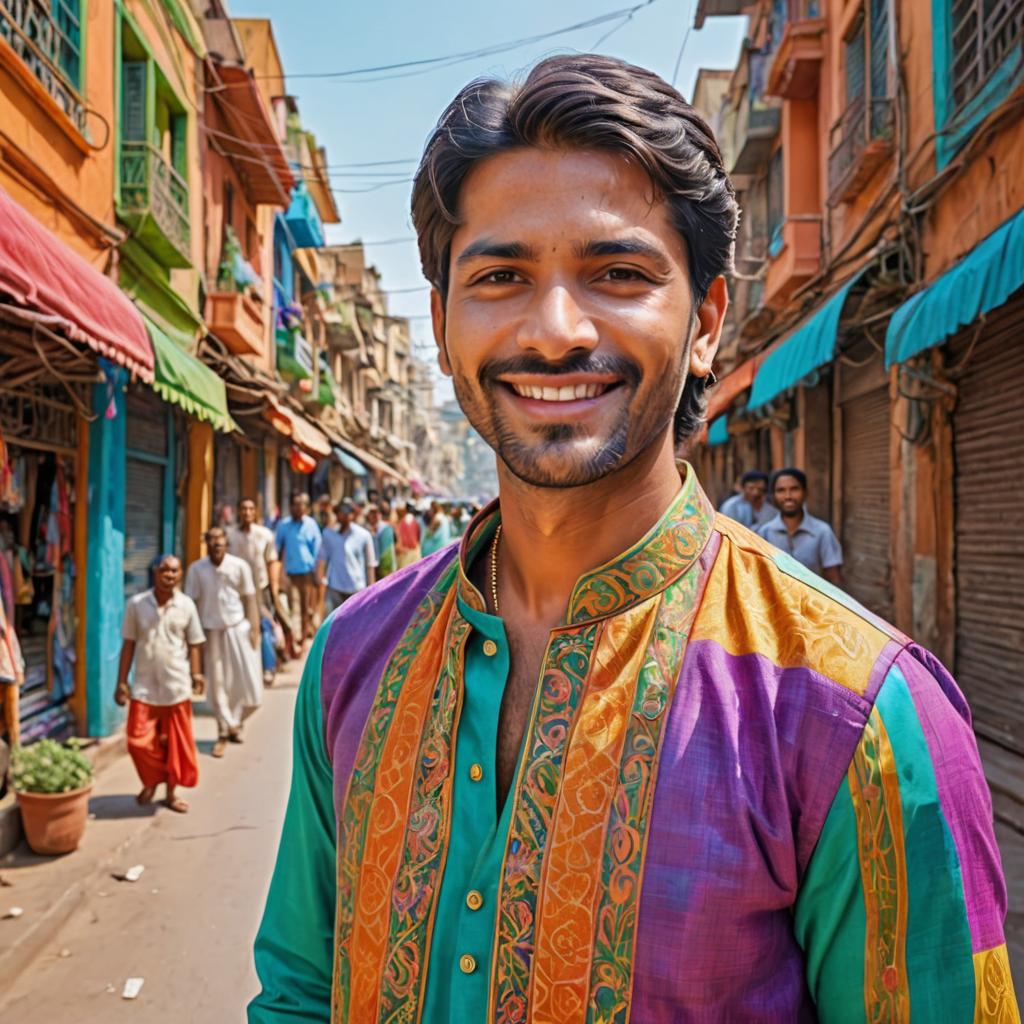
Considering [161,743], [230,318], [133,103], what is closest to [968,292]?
[161,743]

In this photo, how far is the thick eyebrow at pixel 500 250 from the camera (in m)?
1.16

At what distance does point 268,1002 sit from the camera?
1287 millimetres

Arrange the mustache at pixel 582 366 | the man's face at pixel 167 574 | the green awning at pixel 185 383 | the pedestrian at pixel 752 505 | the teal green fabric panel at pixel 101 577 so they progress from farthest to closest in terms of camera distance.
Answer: the pedestrian at pixel 752 505 < the teal green fabric panel at pixel 101 577 < the green awning at pixel 185 383 < the man's face at pixel 167 574 < the mustache at pixel 582 366

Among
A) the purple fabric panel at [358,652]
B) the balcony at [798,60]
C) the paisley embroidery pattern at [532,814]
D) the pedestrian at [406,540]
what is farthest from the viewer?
the pedestrian at [406,540]

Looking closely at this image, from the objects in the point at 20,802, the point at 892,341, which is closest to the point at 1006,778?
the point at 892,341

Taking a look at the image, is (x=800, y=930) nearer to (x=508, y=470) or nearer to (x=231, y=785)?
(x=508, y=470)

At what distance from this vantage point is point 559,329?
3.66 ft

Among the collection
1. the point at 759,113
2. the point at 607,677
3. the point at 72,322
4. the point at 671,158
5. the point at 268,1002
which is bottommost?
the point at 268,1002

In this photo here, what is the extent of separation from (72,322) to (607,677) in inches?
149

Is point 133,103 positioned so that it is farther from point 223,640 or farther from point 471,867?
point 471,867

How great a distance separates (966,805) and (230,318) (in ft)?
33.6

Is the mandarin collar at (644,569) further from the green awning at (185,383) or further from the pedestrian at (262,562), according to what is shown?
the pedestrian at (262,562)

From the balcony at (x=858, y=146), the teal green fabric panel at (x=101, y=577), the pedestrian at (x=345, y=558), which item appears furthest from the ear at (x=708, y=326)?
the pedestrian at (x=345, y=558)

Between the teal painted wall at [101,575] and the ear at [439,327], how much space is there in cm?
568
